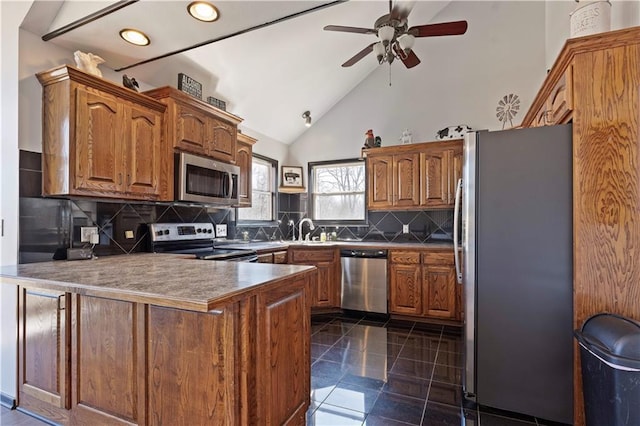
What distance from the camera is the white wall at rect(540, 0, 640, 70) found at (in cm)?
173

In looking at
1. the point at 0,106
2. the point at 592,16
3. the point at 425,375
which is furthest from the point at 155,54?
the point at 425,375

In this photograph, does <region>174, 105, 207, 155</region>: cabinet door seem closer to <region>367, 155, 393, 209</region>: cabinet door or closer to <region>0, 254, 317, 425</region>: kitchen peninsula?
<region>0, 254, 317, 425</region>: kitchen peninsula

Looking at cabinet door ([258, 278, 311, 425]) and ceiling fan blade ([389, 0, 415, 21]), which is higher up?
ceiling fan blade ([389, 0, 415, 21])

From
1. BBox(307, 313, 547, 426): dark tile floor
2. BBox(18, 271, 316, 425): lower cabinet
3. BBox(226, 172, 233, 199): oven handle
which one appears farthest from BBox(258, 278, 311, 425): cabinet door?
BBox(226, 172, 233, 199): oven handle

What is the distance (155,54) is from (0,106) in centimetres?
106

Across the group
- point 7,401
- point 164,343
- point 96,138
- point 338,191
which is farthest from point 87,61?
point 338,191

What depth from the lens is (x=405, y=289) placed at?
3668mm

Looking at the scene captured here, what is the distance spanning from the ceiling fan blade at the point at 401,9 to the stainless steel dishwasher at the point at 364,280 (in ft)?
7.90

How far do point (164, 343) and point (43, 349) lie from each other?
92 centimetres

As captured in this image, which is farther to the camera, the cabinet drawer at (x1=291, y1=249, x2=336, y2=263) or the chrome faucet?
the chrome faucet

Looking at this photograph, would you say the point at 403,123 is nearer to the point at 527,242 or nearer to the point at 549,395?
the point at 527,242

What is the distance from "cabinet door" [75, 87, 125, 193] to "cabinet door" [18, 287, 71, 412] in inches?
29.7

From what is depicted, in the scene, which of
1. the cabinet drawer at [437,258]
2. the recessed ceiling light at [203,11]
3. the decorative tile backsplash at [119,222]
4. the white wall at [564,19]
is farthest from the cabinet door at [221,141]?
the white wall at [564,19]

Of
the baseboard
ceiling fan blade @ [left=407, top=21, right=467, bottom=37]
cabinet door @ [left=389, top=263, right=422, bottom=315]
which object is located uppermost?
ceiling fan blade @ [left=407, top=21, right=467, bottom=37]
